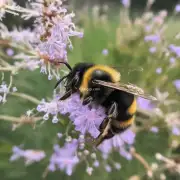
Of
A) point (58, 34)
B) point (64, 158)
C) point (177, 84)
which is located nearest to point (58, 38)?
point (58, 34)

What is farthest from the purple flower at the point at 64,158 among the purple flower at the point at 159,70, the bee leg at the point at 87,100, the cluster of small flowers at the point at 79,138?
the purple flower at the point at 159,70

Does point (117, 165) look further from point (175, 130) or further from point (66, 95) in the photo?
point (66, 95)

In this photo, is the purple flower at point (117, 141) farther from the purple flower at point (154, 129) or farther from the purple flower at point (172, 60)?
the purple flower at point (172, 60)

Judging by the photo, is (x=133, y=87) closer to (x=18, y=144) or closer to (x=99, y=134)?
(x=99, y=134)

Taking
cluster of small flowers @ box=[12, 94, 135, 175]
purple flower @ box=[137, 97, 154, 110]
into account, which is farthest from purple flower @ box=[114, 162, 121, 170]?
purple flower @ box=[137, 97, 154, 110]

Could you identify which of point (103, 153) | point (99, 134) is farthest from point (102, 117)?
point (103, 153)

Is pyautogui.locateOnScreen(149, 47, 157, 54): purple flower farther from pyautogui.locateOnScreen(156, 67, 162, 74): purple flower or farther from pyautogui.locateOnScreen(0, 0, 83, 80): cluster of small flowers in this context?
pyautogui.locateOnScreen(0, 0, 83, 80): cluster of small flowers

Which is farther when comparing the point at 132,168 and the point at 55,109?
the point at 132,168
